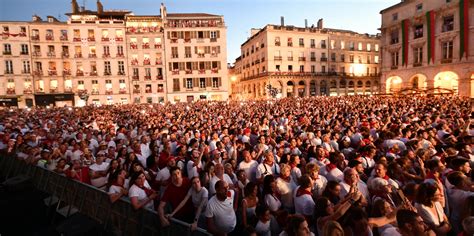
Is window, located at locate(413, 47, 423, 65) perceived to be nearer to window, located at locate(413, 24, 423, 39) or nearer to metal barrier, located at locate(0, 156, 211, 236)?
window, located at locate(413, 24, 423, 39)

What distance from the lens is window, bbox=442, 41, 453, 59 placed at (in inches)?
1340

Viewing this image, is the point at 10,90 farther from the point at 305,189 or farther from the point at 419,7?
the point at 419,7

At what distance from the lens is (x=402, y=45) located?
3931cm

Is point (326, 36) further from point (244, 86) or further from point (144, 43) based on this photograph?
point (144, 43)

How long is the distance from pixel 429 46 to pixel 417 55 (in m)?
2.17

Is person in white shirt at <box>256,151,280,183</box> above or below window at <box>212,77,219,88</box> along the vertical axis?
below

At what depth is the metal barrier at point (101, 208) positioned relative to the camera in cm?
444

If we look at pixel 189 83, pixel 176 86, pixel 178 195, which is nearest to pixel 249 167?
pixel 178 195

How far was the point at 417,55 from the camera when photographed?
37906 millimetres

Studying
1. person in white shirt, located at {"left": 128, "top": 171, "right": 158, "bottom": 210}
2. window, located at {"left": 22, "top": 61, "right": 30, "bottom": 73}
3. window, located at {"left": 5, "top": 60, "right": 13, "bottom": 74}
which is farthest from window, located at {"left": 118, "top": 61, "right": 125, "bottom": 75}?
person in white shirt, located at {"left": 128, "top": 171, "right": 158, "bottom": 210}

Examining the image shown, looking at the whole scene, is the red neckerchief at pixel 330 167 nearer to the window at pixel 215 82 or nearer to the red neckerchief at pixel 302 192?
the red neckerchief at pixel 302 192

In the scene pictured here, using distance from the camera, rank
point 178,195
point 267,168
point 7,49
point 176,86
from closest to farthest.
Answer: point 178,195, point 267,168, point 7,49, point 176,86

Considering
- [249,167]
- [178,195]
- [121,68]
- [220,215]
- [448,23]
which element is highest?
[448,23]

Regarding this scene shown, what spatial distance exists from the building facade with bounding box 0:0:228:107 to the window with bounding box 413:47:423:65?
94.2 feet
